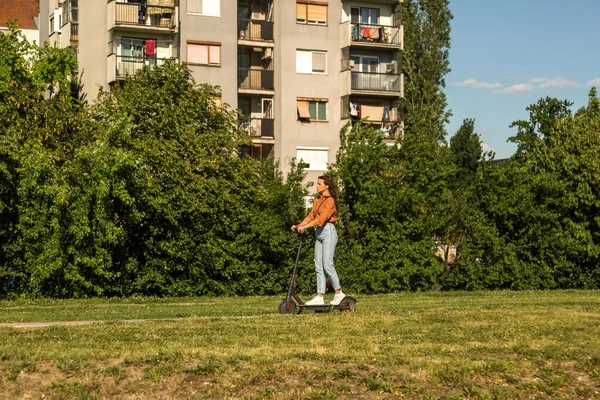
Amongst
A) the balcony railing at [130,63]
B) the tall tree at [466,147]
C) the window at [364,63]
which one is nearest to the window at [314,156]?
the window at [364,63]

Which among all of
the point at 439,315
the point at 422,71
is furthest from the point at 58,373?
the point at 422,71

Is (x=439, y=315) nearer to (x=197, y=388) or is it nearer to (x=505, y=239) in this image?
(x=197, y=388)

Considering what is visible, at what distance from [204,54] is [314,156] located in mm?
7772

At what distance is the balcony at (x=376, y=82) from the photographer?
56.2 meters

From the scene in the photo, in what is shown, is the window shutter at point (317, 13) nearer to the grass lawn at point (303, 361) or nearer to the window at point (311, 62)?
the window at point (311, 62)

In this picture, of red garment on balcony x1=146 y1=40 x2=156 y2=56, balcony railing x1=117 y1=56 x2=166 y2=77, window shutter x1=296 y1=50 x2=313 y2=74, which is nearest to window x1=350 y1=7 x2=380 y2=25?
window shutter x1=296 y1=50 x2=313 y2=74

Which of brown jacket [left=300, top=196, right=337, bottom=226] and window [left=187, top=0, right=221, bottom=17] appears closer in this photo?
brown jacket [left=300, top=196, right=337, bottom=226]

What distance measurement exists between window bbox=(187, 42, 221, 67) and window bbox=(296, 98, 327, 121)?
15.8 feet

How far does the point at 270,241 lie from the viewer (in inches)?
1262

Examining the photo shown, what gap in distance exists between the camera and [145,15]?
52.9 m

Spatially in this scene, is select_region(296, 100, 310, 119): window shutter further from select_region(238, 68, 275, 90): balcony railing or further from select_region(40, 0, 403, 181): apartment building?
select_region(238, 68, 275, 90): balcony railing

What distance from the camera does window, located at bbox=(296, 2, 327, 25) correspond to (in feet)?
182

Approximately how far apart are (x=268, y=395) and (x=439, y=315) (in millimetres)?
6469

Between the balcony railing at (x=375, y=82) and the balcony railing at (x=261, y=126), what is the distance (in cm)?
473
